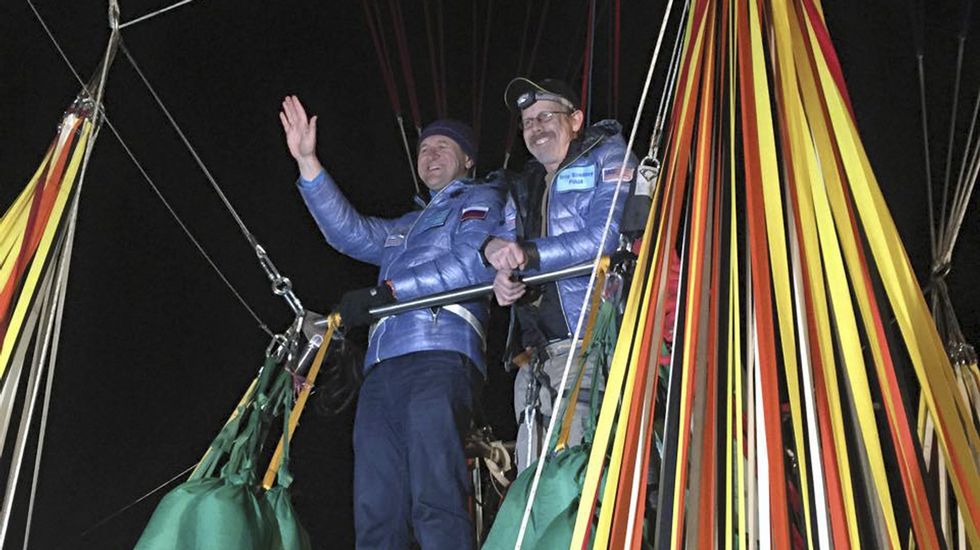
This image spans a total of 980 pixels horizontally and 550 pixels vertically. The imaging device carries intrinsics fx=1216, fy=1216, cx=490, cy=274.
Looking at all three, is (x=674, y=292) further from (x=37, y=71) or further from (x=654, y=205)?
(x=37, y=71)

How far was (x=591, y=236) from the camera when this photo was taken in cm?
215

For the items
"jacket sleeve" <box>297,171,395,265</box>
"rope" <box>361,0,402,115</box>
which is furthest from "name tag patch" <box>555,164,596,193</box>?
"rope" <box>361,0,402,115</box>

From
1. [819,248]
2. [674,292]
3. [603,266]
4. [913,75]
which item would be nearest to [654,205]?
[819,248]

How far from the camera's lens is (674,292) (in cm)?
205

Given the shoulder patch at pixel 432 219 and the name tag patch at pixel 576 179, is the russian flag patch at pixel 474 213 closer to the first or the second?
the shoulder patch at pixel 432 219

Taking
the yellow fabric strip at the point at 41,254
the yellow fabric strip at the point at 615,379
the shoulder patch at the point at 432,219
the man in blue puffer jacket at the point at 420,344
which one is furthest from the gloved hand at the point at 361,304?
the yellow fabric strip at the point at 615,379

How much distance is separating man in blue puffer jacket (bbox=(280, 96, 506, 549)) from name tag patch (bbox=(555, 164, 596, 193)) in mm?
154

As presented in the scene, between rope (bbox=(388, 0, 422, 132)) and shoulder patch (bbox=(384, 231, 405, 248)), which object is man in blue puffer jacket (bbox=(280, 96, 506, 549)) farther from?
rope (bbox=(388, 0, 422, 132))

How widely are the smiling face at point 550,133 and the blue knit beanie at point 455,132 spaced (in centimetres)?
21

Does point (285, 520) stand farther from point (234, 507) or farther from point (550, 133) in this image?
point (550, 133)

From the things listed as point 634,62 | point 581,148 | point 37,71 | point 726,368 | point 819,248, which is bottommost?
point 726,368

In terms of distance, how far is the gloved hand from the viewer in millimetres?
2193

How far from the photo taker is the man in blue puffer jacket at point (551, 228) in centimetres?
210

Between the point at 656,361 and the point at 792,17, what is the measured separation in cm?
48
